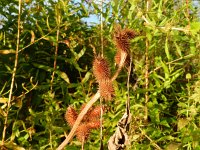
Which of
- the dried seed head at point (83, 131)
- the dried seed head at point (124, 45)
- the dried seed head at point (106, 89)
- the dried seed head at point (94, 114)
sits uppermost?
the dried seed head at point (124, 45)

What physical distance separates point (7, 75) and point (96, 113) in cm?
137

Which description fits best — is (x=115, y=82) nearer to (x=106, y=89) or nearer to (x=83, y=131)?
(x=83, y=131)

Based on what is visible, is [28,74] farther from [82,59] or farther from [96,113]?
[96,113]

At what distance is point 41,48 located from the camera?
8.68 feet

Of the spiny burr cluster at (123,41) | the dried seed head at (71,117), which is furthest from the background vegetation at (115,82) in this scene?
the spiny burr cluster at (123,41)

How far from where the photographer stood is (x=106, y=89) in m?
1.00

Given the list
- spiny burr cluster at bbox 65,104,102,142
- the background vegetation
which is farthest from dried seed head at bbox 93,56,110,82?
the background vegetation

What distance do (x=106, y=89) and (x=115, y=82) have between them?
44.3 inches

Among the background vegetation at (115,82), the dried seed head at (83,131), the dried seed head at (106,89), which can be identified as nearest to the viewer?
the dried seed head at (106,89)

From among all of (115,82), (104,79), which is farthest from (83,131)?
(115,82)

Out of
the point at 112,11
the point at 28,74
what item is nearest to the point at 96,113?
the point at 112,11

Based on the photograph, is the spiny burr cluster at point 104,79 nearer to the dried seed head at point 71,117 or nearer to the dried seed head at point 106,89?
the dried seed head at point 106,89

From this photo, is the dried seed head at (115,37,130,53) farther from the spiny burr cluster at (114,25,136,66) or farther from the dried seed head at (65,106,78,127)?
the dried seed head at (65,106,78,127)

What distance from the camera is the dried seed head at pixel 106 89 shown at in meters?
0.98
